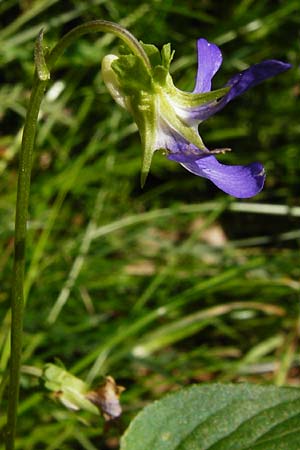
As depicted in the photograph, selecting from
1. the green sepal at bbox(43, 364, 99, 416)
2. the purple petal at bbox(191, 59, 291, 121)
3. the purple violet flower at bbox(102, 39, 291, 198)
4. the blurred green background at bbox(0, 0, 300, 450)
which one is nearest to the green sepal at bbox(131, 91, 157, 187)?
the purple violet flower at bbox(102, 39, 291, 198)

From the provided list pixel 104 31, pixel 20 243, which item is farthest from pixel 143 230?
pixel 104 31

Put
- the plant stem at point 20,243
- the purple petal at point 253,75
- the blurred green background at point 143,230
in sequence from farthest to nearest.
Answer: the blurred green background at point 143,230 < the plant stem at point 20,243 < the purple petal at point 253,75

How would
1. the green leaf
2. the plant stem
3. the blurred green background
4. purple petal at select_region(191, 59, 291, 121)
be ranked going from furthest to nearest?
the blurred green background < the green leaf < the plant stem < purple petal at select_region(191, 59, 291, 121)

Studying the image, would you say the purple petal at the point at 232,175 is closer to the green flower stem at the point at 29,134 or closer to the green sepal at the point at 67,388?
the green flower stem at the point at 29,134

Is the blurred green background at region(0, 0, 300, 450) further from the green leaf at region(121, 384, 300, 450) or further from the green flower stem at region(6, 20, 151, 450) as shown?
the green flower stem at region(6, 20, 151, 450)

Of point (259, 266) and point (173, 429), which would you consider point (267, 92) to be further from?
point (173, 429)

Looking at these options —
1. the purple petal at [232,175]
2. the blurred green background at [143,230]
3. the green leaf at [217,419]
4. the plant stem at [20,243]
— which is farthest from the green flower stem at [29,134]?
the blurred green background at [143,230]

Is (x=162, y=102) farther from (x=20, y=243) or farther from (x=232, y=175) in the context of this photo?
(x=20, y=243)
